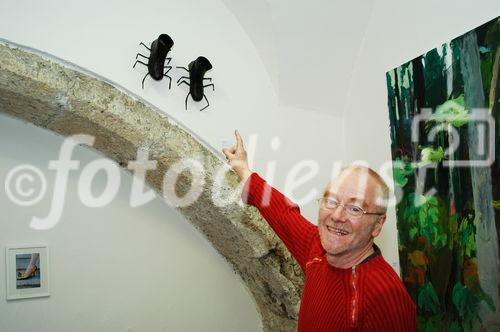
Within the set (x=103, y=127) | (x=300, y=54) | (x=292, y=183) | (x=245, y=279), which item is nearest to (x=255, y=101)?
(x=300, y=54)

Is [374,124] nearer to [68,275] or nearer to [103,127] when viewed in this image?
[103,127]

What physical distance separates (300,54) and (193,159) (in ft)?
3.32

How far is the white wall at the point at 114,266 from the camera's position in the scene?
2.39 m

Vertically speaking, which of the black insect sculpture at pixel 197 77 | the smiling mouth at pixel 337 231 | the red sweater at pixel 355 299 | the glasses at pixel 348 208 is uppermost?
the black insect sculpture at pixel 197 77

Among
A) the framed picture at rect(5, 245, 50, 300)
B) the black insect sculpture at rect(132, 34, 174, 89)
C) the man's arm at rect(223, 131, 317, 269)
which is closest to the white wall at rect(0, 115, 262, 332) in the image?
the framed picture at rect(5, 245, 50, 300)

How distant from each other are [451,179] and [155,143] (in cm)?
156

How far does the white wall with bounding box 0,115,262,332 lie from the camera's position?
239cm

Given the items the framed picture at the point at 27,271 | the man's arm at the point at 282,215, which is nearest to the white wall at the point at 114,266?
the framed picture at the point at 27,271

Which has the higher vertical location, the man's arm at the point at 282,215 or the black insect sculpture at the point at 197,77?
the black insect sculpture at the point at 197,77

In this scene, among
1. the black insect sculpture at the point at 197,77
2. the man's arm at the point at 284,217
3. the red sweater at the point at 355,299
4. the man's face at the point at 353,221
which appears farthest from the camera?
the black insect sculpture at the point at 197,77

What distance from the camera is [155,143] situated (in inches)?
94.2

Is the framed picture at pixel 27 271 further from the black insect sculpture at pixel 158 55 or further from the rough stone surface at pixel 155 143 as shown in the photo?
the black insect sculpture at pixel 158 55

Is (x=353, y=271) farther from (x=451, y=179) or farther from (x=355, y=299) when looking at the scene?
(x=451, y=179)

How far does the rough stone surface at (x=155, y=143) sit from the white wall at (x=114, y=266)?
0.11 m
